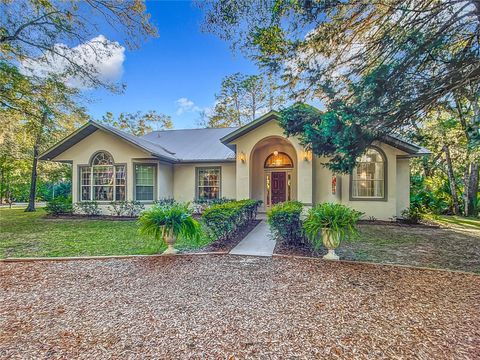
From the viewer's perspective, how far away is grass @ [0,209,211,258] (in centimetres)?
665

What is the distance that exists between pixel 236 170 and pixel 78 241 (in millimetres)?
7256

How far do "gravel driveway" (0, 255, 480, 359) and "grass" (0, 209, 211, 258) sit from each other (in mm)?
1322

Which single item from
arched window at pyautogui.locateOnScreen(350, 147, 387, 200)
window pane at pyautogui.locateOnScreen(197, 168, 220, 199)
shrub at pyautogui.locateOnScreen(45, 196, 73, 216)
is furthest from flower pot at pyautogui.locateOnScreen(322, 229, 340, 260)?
shrub at pyautogui.locateOnScreen(45, 196, 73, 216)

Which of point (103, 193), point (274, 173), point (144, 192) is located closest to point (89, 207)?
point (103, 193)

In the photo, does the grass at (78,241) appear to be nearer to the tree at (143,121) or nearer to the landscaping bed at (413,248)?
the landscaping bed at (413,248)

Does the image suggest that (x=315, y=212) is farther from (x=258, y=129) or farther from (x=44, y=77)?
(x=44, y=77)

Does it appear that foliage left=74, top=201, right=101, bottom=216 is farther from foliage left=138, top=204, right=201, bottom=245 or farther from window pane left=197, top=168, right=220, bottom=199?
foliage left=138, top=204, right=201, bottom=245

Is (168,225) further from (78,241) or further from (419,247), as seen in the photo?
(419,247)

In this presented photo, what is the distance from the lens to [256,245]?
→ 279 inches

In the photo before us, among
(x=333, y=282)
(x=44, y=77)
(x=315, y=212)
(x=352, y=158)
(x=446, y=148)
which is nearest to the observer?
(x=333, y=282)

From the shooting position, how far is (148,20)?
32.5ft

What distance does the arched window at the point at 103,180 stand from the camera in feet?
43.8

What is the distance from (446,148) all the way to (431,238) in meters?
8.52

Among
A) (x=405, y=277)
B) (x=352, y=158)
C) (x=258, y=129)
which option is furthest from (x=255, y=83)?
(x=405, y=277)
